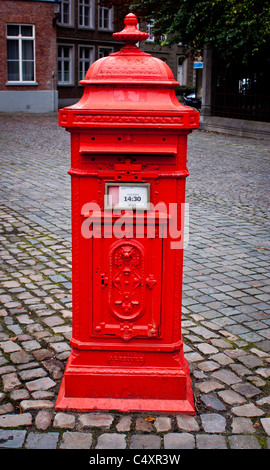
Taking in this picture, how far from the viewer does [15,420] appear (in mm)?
2973

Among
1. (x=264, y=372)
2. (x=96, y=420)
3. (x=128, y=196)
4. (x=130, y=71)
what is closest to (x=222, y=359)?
(x=264, y=372)

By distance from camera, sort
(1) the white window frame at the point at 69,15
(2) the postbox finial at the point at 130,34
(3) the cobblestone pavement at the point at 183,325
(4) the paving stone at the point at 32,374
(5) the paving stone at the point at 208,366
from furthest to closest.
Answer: (1) the white window frame at the point at 69,15 → (5) the paving stone at the point at 208,366 → (4) the paving stone at the point at 32,374 → (2) the postbox finial at the point at 130,34 → (3) the cobblestone pavement at the point at 183,325

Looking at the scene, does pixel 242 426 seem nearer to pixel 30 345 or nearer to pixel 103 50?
pixel 30 345

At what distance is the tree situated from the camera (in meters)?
16.3

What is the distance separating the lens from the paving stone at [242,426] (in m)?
2.91

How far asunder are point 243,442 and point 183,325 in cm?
146

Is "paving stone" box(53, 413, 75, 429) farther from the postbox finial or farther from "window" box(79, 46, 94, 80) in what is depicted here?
"window" box(79, 46, 94, 80)

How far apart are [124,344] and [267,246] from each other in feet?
11.7

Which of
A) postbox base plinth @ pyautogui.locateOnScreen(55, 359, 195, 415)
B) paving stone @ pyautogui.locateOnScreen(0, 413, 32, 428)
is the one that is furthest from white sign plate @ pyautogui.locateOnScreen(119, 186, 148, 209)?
paving stone @ pyautogui.locateOnScreen(0, 413, 32, 428)

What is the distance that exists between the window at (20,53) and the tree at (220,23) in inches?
299

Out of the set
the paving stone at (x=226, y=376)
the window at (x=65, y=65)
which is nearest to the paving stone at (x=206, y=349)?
the paving stone at (x=226, y=376)

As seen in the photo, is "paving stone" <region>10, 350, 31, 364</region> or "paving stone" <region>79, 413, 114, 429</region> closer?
"paving stone" <region>79, 413, 114, 429</region>

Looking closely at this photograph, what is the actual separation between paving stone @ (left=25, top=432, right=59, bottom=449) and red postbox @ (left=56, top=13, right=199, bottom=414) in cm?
27

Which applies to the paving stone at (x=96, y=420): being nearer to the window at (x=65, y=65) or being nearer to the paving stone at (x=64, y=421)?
the paving stone at (x=64, y=421)
